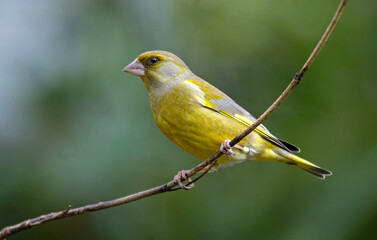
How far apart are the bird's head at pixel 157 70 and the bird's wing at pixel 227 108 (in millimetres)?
165

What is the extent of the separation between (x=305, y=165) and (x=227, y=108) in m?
0.74

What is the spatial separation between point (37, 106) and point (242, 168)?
6.09 ft

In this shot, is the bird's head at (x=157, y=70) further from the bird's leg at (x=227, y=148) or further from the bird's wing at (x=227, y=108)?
the bird's leg at (x=227, y=148)

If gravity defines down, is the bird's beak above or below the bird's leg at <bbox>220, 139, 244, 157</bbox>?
above

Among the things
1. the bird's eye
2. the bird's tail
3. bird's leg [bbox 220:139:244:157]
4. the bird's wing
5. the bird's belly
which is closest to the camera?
bird's leg [bbox 220:139:244:157]

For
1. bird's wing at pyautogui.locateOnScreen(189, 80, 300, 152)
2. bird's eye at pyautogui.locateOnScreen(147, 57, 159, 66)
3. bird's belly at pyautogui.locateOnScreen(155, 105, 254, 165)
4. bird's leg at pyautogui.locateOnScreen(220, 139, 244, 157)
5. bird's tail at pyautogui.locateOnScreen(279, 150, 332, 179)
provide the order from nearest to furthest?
bird's leg at pyautogui.locateOnScreen(220, 139, 244, 157), bird's belly at pyautogui.locateOnScreen(155, 105, 254, 165), bird's wing at pyautogui.locateOnScreen(189, 80, 300, 152), bird's tail at pyautogui.locateOnScreen(279, 150, 332, 179), bird's eye at pyautogui.locateOnScreen(147, 57, 159, 66)

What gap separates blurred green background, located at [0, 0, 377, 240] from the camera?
3764mm

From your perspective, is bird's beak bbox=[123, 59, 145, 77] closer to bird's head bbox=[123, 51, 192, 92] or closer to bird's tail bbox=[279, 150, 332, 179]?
bird's head bbox=[123, 51, 192, 92]

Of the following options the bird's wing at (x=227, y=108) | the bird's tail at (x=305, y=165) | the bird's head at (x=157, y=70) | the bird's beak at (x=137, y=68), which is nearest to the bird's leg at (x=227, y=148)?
the bird's wing at (x=227, y=108)

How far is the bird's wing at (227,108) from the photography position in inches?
130

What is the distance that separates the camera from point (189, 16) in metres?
4.77

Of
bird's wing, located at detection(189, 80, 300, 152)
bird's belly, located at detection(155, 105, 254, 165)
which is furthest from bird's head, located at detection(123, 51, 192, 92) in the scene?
bird's belly, located at detection(155, 105, 254, 165)

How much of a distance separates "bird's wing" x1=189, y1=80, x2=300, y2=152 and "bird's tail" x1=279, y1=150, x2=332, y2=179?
130mm

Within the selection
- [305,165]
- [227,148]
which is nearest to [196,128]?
[227,148]
